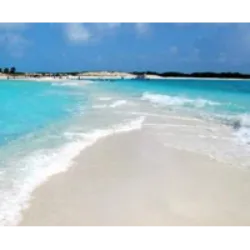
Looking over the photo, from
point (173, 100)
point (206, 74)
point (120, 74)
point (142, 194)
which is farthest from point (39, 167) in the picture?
point (173, 100)

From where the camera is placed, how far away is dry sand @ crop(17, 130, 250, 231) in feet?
6.02

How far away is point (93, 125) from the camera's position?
3.87 m

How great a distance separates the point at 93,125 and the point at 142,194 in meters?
1.84

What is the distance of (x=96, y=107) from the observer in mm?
5148

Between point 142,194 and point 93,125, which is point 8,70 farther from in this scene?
point 142,194

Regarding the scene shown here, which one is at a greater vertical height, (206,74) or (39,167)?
(206,74)

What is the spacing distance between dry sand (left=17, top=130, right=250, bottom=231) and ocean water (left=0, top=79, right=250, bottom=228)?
140mm

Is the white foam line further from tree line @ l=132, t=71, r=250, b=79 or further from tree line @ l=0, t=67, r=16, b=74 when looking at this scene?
tree line @ l=0, t=67, r=16, b=74

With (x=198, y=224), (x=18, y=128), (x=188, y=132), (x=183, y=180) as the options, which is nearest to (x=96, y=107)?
(x=18, y=128)

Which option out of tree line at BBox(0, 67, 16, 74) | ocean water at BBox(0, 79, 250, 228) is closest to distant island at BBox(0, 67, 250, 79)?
tree line at BBox(0, 67, 16, 74)

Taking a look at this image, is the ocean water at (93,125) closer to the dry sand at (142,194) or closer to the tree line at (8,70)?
the dry sand at (142,194)

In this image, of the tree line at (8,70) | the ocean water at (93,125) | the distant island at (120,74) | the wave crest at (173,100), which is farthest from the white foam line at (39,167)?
the wave crest at (173,100)

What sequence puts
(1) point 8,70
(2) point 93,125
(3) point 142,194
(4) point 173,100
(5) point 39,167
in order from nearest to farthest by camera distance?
(3) point 142,194 < (5) point 39,167 < (1) point 8,70 < (2) point 93,125 < (4) point 173,100
